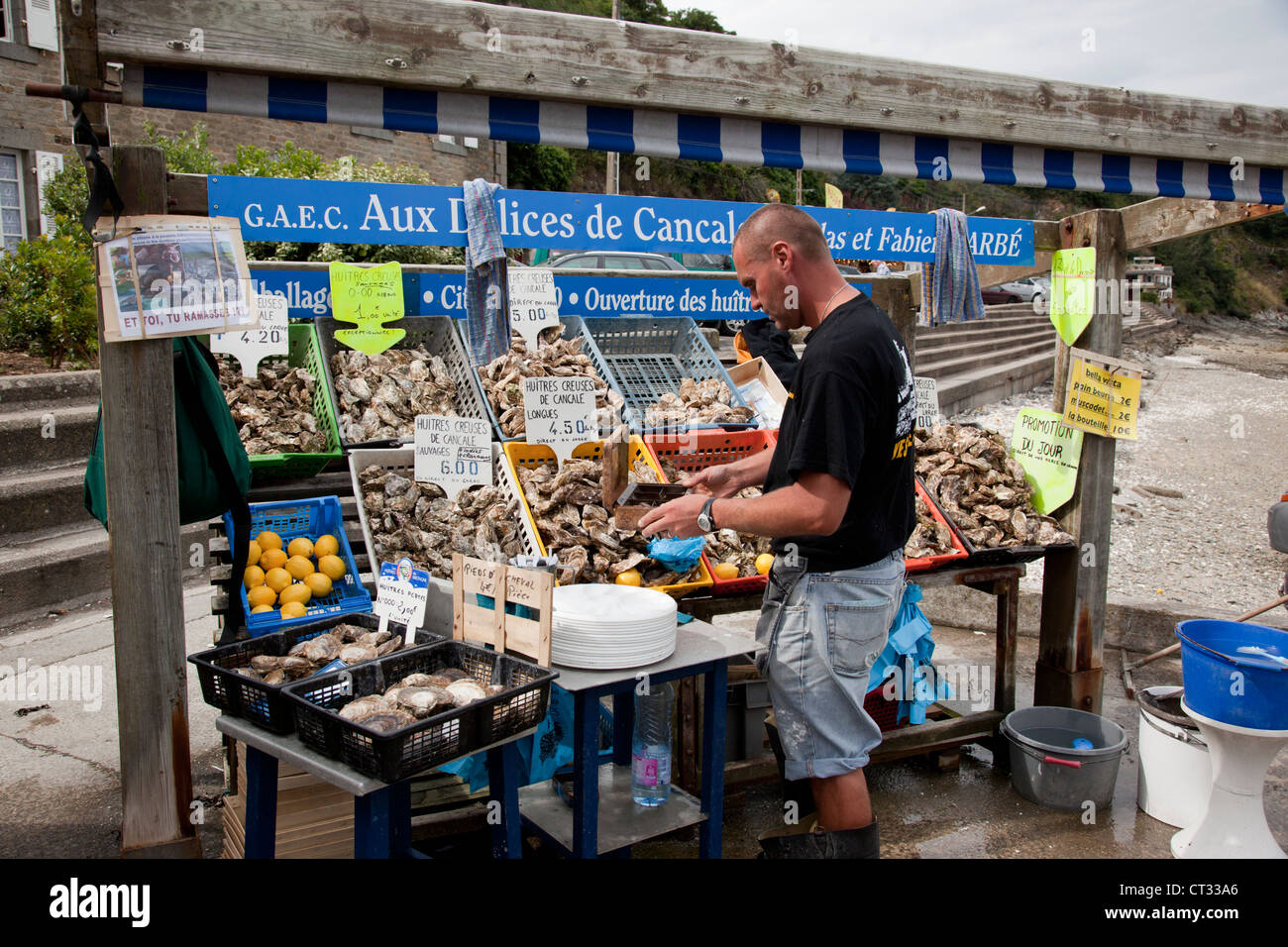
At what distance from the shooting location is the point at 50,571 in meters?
6.20

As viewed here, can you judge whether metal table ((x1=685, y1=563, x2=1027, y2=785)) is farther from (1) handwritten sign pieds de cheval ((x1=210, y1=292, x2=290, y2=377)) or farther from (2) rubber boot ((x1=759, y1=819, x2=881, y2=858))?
(1) handwritten sign pieds de cheval ((x1=210, y1=292, x2=290, y2=377))

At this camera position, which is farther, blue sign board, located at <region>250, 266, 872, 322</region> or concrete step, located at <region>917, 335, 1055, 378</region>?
concrete step, located at <region>917, 335, 1055, 378</region>

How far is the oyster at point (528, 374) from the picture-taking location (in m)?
4.37

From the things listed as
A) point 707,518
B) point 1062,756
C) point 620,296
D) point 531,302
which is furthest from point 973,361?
point 707,518

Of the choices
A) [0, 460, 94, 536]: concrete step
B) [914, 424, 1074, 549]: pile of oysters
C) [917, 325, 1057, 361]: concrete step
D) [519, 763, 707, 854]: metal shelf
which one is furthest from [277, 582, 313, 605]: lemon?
[917, 325, 1057, 361]: concrete step

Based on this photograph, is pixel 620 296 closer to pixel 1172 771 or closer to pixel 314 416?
pixel 314 416

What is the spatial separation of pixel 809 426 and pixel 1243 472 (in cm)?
1275

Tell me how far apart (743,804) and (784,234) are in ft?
8.38

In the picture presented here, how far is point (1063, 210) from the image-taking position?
191 ft

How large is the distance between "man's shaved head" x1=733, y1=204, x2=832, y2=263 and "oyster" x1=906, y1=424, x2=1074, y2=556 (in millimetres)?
1921

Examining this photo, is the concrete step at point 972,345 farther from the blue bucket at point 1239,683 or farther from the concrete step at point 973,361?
the blue bucket at point 1239,683

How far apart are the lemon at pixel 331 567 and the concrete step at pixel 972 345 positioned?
14818 millimetres

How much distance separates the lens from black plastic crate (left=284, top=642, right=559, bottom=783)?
2268 millimetres

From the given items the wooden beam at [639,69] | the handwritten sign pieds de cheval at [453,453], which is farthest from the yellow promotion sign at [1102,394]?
the handwritten sign pieds de cheval at [453,453]
